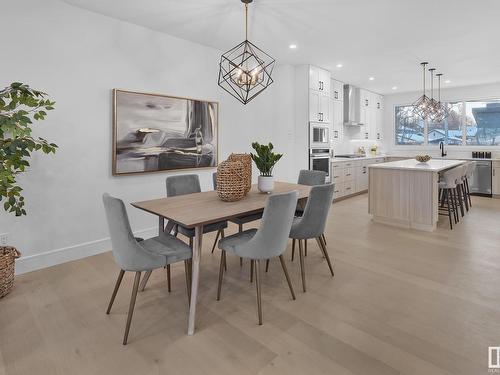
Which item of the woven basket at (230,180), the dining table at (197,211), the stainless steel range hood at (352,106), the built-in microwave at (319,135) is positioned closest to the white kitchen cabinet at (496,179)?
the stainless steel range hood at (352,106)

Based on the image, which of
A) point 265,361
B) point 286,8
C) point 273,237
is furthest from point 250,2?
point 265,361

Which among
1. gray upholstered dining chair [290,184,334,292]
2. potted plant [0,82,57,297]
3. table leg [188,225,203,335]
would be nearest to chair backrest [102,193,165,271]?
table leg [188,225,203,335]

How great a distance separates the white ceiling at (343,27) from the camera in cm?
319

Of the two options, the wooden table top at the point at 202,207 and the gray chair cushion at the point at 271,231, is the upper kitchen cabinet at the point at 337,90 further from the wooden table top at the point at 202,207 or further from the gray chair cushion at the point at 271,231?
the gray chair cushion at the point at 271,231

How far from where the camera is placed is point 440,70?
19.2 feet

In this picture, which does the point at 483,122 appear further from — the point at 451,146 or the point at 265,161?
the point at 265,161

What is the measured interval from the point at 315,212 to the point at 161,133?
2.35 metres

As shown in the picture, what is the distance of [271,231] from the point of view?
6.98ft

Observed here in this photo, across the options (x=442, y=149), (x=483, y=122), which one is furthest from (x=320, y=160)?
(x=483, y=122)

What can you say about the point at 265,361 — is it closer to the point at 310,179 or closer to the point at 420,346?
the point at 420,346

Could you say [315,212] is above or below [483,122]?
below

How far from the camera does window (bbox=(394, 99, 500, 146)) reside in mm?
7297

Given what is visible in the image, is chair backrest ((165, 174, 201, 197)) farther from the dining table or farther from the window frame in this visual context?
the window frame

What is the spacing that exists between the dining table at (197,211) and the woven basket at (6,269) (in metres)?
1.19
